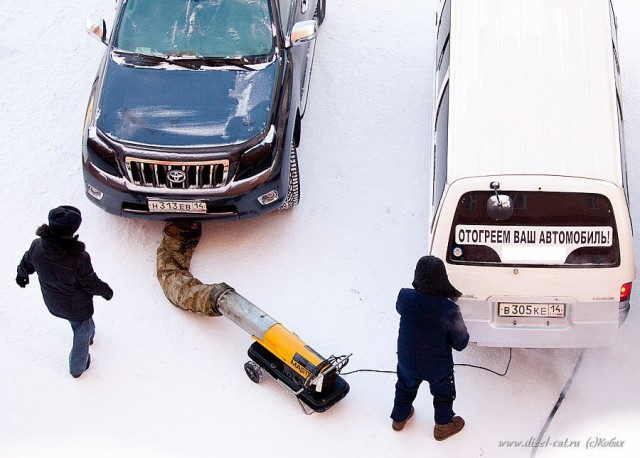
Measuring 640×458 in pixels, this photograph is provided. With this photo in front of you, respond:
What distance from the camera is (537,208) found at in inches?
241

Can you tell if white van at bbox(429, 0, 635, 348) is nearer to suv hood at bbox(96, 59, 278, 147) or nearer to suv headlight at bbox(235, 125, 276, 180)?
suv headlight at bbox(235, 125, 276, 180)

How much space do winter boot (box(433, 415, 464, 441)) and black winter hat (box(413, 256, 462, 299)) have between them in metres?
1.09

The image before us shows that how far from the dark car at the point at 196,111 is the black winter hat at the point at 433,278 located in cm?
209

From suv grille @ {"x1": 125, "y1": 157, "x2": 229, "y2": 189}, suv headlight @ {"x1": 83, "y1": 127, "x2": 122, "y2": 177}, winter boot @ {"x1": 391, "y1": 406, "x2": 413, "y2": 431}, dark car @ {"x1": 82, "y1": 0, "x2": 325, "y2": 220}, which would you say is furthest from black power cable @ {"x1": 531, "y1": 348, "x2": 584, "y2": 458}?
suv headlight @ {"x1": 83, "y1": 127, "x2": 122, "y2": 177}

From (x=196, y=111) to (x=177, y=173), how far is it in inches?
23.4

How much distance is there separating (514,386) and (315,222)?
231 cm

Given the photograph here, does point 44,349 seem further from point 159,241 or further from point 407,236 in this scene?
point 407,236

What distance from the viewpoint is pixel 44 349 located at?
696cm

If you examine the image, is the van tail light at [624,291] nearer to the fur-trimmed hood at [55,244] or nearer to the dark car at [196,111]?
the dark car at [196,111]

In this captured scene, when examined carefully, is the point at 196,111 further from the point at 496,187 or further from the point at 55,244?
the point at 496,187

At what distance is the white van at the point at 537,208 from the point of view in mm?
6125

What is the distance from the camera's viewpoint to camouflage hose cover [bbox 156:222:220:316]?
7.08 m

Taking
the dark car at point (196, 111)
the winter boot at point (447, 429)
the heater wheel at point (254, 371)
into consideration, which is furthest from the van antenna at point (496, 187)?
the heater wheel at point (254, 371)

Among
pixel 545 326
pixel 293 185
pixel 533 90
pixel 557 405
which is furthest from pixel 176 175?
pixel 557 405
